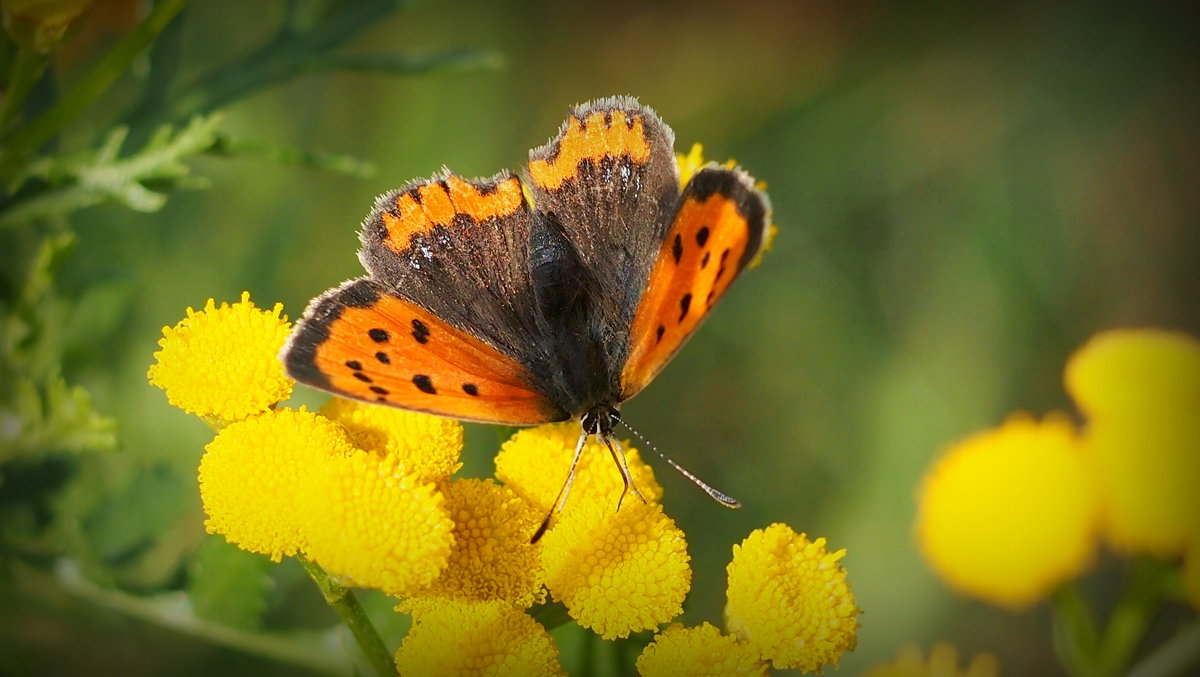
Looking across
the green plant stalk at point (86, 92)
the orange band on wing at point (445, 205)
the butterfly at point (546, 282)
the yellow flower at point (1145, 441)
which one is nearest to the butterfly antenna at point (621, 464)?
the butterfly at point (546, 282)

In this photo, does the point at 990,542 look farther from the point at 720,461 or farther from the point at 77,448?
the point at 77,448

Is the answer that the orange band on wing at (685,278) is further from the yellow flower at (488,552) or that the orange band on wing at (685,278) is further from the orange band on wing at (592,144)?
the yellow flower at (488,552)

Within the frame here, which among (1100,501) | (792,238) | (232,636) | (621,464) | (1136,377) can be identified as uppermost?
(792,238)

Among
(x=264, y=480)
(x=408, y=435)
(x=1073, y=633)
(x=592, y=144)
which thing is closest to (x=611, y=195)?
(x=592, y=144)

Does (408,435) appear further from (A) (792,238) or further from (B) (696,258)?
(A) (792,238)

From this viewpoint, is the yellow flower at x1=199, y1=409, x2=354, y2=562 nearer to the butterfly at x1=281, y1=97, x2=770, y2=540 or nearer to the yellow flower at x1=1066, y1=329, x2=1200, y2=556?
the butterfly at x1=281, y1=97, x2=770, y2=540

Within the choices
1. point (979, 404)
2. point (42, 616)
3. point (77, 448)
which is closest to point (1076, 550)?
point (979, 404)

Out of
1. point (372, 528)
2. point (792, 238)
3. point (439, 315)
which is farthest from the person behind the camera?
point (792, 238)
